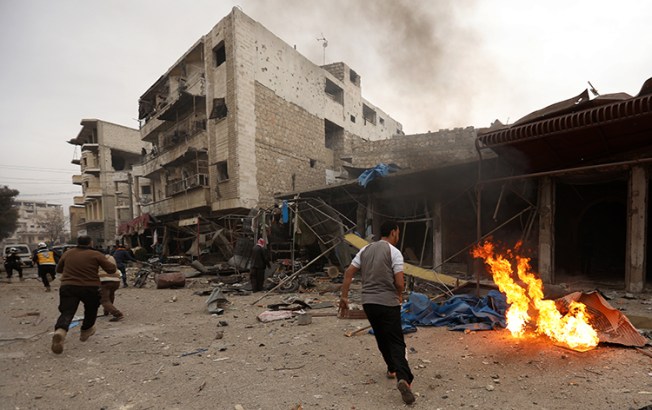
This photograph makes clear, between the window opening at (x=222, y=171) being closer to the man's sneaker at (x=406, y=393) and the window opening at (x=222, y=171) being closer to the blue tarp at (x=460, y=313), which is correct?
the blue tarp at (x=460, y=313)

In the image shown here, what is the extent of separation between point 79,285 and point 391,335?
473 centimetres

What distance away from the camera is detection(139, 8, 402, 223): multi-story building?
717 inches

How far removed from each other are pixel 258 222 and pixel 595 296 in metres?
11.1

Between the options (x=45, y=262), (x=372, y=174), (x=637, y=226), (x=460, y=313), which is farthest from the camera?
(x=372, y=174)

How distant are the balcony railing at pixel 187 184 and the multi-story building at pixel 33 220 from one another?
212 feet

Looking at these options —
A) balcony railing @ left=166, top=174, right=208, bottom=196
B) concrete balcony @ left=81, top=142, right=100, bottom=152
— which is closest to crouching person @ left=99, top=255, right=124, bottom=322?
balcony railing @ left=166, top=174, right=208, bottom=196

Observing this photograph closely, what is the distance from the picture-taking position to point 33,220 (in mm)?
85812

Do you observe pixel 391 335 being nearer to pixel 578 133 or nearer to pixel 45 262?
pixel 578 133

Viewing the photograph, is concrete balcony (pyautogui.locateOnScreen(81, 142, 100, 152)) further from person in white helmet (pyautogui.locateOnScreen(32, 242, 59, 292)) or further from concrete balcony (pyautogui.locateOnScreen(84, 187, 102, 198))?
person in white helmet (pyautogui.locateOnScreen(32, 242, 59, 292))

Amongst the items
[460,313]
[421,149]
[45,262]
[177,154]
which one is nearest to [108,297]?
[45,262]

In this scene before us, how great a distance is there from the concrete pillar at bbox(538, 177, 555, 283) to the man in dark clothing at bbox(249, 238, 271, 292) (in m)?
7.90

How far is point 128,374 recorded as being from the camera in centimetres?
417

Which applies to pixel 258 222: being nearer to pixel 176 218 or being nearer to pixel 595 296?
pixel 595 296

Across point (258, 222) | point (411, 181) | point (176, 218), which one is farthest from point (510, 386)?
point (176, 218)
